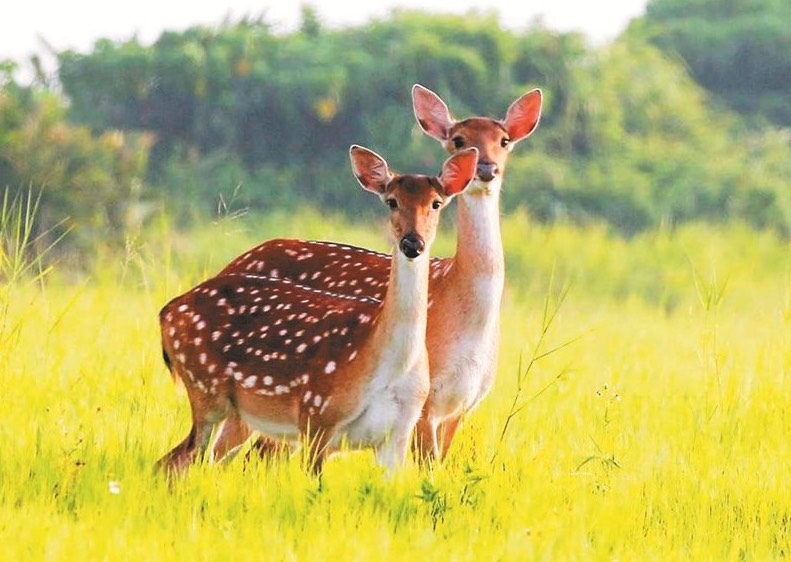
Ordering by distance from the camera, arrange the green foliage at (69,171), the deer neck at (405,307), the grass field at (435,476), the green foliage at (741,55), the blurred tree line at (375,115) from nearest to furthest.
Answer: the grass field at (435,476)
the deer neck at (405,307)
the green foliage at (69,171)
the blurred tree line at (375,115)
the green foliage at (741,55)

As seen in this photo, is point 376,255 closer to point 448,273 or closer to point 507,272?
point 448,273

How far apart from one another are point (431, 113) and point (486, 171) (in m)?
0.54

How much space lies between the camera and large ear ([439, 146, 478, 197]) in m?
5.31

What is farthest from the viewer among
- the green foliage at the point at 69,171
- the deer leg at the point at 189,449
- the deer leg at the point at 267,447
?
the green foliage at the point at 69,171

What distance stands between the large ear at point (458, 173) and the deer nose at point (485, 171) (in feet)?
1.21

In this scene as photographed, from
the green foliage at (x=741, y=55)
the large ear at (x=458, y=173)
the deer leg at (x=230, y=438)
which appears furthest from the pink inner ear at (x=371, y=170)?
the green foliage at (x=741, y=55)

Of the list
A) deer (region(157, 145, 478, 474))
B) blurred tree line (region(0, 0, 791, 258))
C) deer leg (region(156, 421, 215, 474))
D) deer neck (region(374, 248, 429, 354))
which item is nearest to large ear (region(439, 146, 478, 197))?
deer (region(157, 145, 478, 474))

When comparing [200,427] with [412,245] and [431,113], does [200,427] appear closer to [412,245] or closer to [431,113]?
[412,245]

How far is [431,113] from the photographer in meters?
6.17

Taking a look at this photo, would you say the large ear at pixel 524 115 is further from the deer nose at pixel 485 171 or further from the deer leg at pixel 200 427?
the deer leg at pixel 200 427

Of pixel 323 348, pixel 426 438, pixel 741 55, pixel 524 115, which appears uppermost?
pixel 524 115

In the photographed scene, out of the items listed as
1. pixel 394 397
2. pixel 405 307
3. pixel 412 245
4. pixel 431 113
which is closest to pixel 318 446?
pixel 394 397

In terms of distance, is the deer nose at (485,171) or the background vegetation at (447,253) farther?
the deer nose at (485,171)

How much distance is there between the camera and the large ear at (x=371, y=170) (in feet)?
17.5
